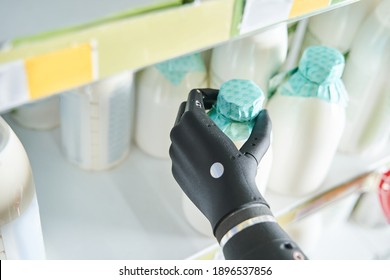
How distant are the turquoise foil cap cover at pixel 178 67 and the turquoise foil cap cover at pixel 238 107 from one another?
0.15 m

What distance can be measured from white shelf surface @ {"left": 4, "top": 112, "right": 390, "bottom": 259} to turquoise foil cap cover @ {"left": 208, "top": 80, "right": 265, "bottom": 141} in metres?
0.23

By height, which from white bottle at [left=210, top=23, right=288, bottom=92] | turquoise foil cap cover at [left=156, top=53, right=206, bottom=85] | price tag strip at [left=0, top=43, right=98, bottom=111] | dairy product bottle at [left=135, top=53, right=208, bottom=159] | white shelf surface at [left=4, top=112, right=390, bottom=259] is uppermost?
price tag strip at [left=0, top=43, right=98, bottom=111]

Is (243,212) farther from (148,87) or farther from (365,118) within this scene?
(365,118)

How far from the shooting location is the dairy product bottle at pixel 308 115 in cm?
72

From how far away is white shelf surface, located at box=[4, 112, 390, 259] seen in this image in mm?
767

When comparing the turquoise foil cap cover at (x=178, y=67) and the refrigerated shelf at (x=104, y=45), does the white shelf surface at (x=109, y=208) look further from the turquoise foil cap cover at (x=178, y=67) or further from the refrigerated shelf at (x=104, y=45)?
the refrigerated shelf at (x=104, y=45)

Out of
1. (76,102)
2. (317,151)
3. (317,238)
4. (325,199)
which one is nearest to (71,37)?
(76,102)

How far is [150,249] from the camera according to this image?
30.5 inches

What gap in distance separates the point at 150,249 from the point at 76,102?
24cm

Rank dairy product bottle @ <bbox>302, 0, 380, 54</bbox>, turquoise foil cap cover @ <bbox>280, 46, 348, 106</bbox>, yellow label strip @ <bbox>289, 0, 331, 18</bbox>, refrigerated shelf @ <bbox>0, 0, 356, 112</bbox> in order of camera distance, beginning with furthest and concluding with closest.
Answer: dairy product bottle @ <bbox>302, 0, 380, 54</bbox> < turquoise foil cap cover @ <bbox>280, 46, 348, 106</bbox> < yellow label strip @ <bbox>289, 0, 331, 18</bbox> < refrigerated shelf @ <bbox>0, 0, 356, 112</bbox>

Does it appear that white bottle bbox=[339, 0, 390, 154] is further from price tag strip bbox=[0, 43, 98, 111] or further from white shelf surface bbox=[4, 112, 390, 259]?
price tag strip bbox=[0, 43, 98, 111]

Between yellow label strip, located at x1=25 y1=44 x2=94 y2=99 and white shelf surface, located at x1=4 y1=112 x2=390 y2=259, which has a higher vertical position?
yellow label strip, located at x1=25 y1=44 x2=94 y2=99

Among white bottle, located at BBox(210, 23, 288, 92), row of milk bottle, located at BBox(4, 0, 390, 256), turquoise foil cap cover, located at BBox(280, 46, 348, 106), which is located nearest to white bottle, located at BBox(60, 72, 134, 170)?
row of milk bottle, located at BBox(4, 0, 390, 256)

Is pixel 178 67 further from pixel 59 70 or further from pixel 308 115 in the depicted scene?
pixel 59 70
